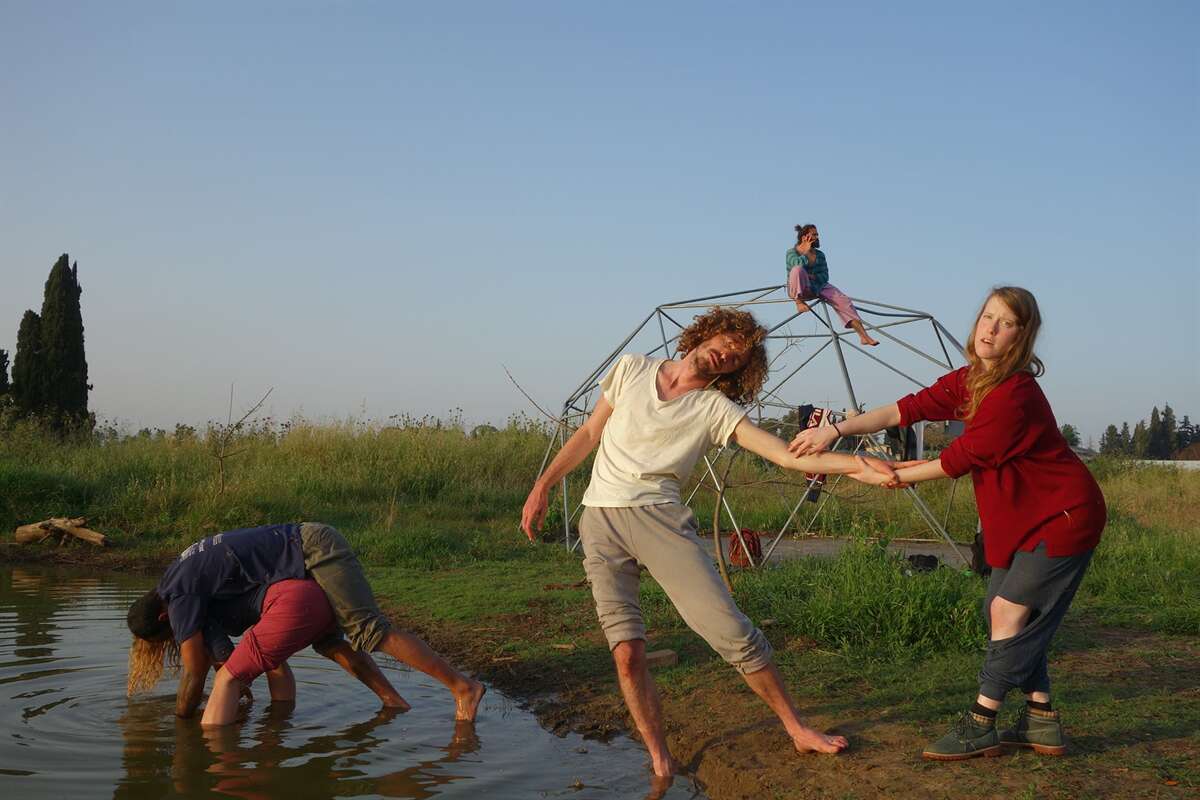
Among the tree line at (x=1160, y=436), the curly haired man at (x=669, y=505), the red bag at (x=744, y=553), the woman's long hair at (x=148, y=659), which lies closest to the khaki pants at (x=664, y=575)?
the curly haired man at (x=669, y=505)

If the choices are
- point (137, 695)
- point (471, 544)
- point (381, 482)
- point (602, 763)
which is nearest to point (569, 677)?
point (602, 763)

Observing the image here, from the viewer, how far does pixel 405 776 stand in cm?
450

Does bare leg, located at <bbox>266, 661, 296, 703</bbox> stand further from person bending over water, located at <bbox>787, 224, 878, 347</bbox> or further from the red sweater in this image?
person bending over water, located at <bbox>787, 224, 878, 347</bbox>

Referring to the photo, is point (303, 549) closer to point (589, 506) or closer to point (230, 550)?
point (230, 550)

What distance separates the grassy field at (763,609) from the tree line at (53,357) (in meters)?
7.79

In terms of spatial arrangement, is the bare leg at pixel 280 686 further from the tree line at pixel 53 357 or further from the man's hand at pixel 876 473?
the tree line at pixel 53 357

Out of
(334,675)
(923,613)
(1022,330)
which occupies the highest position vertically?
(1022,330)

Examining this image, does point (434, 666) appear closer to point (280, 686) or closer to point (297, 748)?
point (297, 748)

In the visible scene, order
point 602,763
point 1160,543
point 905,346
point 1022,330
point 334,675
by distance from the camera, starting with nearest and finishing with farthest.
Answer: point 1022,330
point 602,763
point 334,675
point 1160,543
point 905,346

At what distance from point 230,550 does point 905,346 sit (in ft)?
22.7

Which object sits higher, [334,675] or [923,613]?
[923,613]

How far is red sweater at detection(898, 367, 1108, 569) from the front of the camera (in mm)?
3740

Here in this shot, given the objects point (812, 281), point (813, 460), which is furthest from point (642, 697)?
point (812, 281)

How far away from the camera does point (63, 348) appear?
22.8 meters
